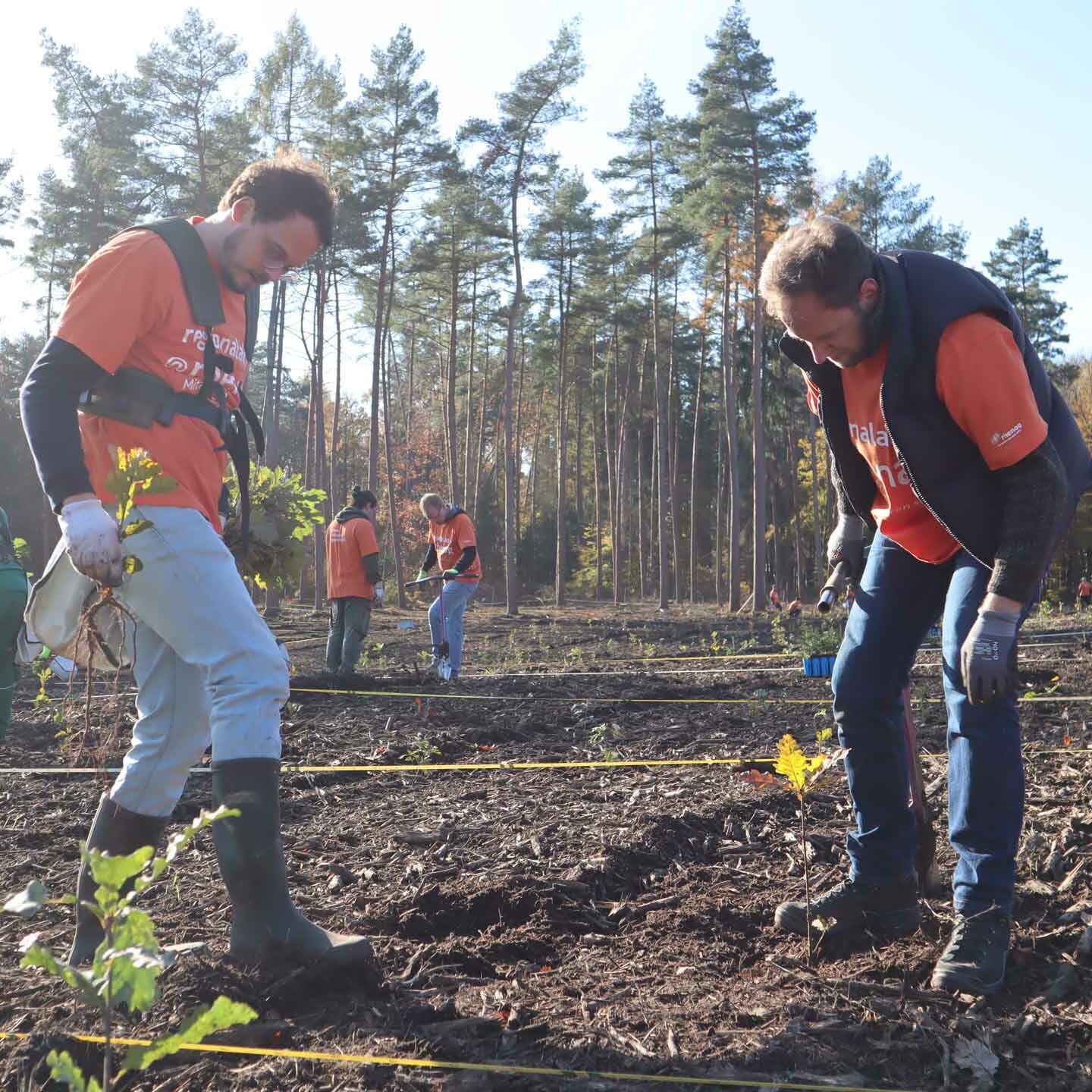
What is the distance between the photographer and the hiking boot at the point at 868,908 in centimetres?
264

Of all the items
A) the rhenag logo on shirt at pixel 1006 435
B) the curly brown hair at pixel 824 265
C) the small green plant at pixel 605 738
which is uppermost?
the curly brown hair at pixel 824 265

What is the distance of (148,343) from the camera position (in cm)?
266

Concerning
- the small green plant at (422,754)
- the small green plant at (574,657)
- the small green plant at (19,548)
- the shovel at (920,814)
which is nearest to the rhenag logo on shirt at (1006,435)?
the shovel at (920,814)

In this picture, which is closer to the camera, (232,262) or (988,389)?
(988,389)

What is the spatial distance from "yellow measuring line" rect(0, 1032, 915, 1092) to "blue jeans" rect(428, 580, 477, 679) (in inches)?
321

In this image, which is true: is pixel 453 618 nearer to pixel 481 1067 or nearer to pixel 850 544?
pixel 850 544

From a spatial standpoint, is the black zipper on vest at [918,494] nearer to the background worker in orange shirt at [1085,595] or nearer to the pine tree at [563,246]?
→ the background worker in orange shirt at [1085,595]

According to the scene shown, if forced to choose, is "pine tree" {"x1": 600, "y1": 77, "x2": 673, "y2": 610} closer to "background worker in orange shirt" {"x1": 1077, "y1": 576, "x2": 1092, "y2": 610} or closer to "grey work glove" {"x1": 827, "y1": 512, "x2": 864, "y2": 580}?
"background worker in orange shirt" {"x1": 1077, "y1": 576, "x2": 1092, "y2": 610}

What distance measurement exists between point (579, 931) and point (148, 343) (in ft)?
6.30

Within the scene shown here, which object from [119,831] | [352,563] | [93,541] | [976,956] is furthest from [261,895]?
[352,563]

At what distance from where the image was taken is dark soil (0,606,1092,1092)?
2.05m

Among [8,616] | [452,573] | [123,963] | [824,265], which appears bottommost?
[123,963]

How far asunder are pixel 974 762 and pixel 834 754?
0.36 metres

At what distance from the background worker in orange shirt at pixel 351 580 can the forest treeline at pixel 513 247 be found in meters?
8.48
